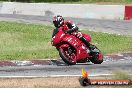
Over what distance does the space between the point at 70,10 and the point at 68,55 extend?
19797 millimetres

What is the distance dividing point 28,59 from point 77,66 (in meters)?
2.47

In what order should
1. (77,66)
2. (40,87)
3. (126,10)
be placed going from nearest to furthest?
(40,87), (77,66), (126,10)

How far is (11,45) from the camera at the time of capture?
19688 millimetres

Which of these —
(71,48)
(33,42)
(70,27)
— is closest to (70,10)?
(33,42)

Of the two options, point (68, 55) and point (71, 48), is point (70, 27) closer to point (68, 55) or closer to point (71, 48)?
point (71, 48)

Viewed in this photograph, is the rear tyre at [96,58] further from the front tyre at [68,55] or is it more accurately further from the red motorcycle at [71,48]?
the front tyre at [68,55]

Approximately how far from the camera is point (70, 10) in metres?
34.2

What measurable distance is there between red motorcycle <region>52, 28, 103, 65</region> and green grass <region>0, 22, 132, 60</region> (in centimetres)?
192

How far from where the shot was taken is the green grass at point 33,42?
55.5 ft

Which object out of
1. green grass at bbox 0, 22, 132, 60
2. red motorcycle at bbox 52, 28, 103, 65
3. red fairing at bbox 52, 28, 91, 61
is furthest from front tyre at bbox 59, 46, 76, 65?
green grass at bbox 0, 22, 132, 60

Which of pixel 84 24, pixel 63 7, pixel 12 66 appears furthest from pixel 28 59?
pixel 63 7

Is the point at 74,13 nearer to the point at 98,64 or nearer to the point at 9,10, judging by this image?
the point at 9,10

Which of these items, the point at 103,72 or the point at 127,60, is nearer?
the point at 103,72

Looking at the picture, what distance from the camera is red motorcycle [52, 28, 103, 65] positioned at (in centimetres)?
1458
